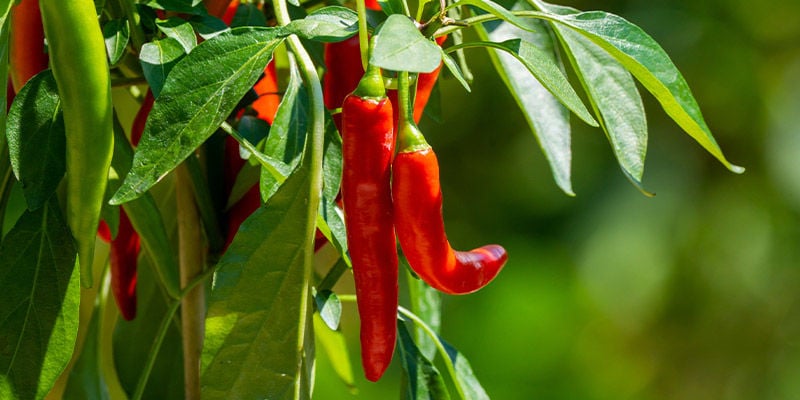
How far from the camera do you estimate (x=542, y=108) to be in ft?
2.04

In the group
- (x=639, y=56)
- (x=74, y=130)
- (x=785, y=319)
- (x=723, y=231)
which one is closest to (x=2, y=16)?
(x=74, y=130)

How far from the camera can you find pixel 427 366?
0.64 meters

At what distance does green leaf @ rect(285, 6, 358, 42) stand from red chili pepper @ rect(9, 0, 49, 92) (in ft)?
0.55

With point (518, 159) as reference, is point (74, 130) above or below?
above

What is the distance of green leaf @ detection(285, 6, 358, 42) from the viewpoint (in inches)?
17.3

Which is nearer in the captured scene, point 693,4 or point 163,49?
point 163,49

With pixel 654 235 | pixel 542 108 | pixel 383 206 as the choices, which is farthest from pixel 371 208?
pixel 654 235

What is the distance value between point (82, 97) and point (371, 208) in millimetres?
133

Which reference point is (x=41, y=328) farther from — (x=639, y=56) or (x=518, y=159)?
(x=518, y=159)

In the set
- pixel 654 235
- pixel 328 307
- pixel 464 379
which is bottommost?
pixel 654 235

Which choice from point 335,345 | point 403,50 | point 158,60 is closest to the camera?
point 403,50

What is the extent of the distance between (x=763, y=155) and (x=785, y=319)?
407mm

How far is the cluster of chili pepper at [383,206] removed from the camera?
17.2 inches

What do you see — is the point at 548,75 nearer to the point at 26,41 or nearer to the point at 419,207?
the point at 419,207
